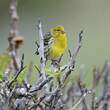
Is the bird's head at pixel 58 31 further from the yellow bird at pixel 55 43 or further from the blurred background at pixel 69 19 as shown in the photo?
the blurred background at pixel 69 19

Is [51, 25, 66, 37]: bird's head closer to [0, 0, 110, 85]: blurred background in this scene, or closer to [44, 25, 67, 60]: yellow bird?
[44, 25, 67, 60]: yellow bird

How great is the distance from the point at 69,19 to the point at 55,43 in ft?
29.2

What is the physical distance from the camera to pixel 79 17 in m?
12.3

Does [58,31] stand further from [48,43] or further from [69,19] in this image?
[69,19]

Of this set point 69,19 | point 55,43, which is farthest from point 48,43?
point 69,19

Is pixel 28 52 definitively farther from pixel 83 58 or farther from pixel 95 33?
pixel 95 33

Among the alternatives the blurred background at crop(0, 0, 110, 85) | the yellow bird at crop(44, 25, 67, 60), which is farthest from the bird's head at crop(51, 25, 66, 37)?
the blurred background at crop(0, 0, 110, 85)

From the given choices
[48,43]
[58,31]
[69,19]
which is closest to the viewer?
[58,31]

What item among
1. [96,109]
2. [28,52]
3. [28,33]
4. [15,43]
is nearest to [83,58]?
[28,52]

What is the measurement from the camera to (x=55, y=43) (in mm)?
3312

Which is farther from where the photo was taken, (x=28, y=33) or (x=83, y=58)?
(x=28, y=33)

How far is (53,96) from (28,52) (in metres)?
Answer: 6.93

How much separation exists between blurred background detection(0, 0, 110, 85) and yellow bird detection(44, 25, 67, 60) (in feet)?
21.4

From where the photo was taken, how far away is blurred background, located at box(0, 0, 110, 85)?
10.7 m
